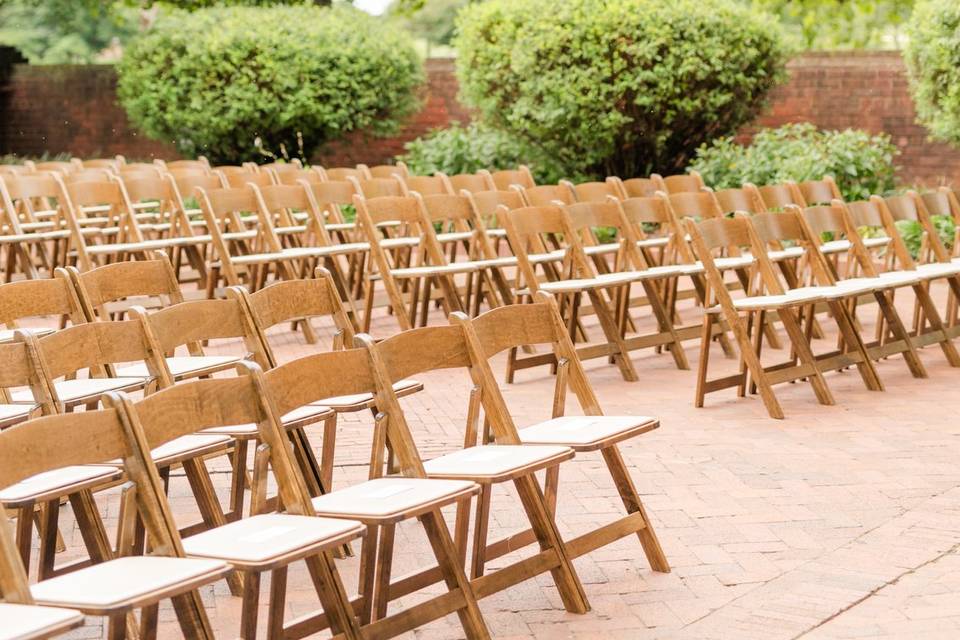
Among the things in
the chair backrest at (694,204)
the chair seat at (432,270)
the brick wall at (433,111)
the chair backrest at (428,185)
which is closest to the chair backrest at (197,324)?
the chair seat at (432,270)

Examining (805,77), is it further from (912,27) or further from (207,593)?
(207,593)

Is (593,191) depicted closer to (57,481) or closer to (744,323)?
(744,323)

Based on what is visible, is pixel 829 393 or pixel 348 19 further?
pixel 348 19

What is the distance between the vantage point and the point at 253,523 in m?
3.84

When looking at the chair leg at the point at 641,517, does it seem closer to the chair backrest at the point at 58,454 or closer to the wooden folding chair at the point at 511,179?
the chair backrest at the point at 58,454

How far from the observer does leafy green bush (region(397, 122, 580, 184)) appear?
16.3 m

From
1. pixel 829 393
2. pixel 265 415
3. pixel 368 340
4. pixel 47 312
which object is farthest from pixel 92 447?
pixel 829 393

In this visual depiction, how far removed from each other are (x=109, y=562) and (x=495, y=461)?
4.10ft

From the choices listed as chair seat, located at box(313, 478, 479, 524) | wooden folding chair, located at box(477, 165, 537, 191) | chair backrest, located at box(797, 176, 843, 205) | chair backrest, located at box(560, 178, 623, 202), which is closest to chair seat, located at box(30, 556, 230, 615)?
chair seat, located at box(313, 478, 479, 524)

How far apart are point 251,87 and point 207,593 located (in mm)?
13450

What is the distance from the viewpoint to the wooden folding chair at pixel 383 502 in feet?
12.8

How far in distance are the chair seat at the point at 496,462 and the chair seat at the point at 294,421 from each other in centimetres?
55

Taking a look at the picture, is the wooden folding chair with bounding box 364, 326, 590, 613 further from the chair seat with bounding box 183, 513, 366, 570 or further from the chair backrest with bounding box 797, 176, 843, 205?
the chair backrest with bounding box 797, 176, 843, 205

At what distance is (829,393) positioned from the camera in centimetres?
762
